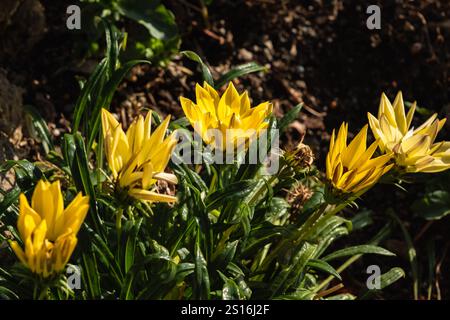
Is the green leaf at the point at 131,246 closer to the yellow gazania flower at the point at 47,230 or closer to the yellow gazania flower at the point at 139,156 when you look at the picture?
the yellow gazania flower at the point at 139,156

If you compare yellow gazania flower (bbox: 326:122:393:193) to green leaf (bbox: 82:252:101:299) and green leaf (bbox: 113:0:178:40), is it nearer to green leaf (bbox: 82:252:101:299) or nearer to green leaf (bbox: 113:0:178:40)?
green leaf (bbox: 82:252:101:299)

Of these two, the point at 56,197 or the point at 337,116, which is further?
the point at 337,116

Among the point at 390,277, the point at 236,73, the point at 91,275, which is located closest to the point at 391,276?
the point at 390,277

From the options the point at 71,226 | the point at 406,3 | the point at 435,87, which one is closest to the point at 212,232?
the point at 71,226

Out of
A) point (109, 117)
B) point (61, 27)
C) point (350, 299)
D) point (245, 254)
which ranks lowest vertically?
point (350, 299)

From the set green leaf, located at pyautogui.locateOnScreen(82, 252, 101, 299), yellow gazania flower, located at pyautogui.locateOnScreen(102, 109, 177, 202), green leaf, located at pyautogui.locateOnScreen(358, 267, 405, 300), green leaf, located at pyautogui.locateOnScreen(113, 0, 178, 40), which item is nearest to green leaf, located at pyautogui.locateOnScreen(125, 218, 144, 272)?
green leaf, located at pyautogui.locateOnScreen(82, 252, 101, 299)

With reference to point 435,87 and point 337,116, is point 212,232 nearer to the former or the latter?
point 337,116

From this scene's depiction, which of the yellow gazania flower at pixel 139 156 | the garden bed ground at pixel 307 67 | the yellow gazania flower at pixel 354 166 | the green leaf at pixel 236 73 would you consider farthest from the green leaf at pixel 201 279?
the garden bed ground at pixel 307 67
